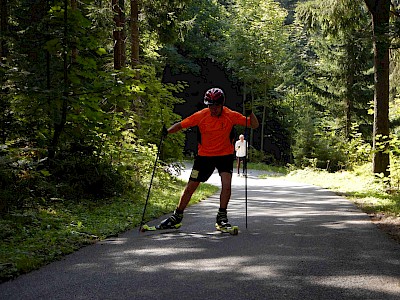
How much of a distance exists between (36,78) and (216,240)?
15.0 feet

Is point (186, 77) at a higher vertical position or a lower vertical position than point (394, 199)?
higher

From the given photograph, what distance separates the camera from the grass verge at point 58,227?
17.1 feet

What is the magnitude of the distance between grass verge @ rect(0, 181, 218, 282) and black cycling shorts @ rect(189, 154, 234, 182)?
1.44 meters

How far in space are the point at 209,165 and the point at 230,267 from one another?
8.63ft

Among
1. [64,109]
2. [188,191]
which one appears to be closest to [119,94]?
[64,109]

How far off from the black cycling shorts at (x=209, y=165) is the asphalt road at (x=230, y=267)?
84 centimetres

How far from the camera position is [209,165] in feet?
24.2

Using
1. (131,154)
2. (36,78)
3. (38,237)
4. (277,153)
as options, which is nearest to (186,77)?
(277,153)

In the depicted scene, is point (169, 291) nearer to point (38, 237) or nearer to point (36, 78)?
point (38, 237)

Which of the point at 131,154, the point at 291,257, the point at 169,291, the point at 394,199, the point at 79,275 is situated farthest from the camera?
the point at 131,154

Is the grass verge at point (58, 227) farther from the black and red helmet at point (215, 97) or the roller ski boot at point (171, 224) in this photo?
the black and red helmet at point (215, 97)

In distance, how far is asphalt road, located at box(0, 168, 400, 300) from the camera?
162 inches

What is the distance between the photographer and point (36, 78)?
28.6ft

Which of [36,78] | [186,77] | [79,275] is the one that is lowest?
[79,275]
